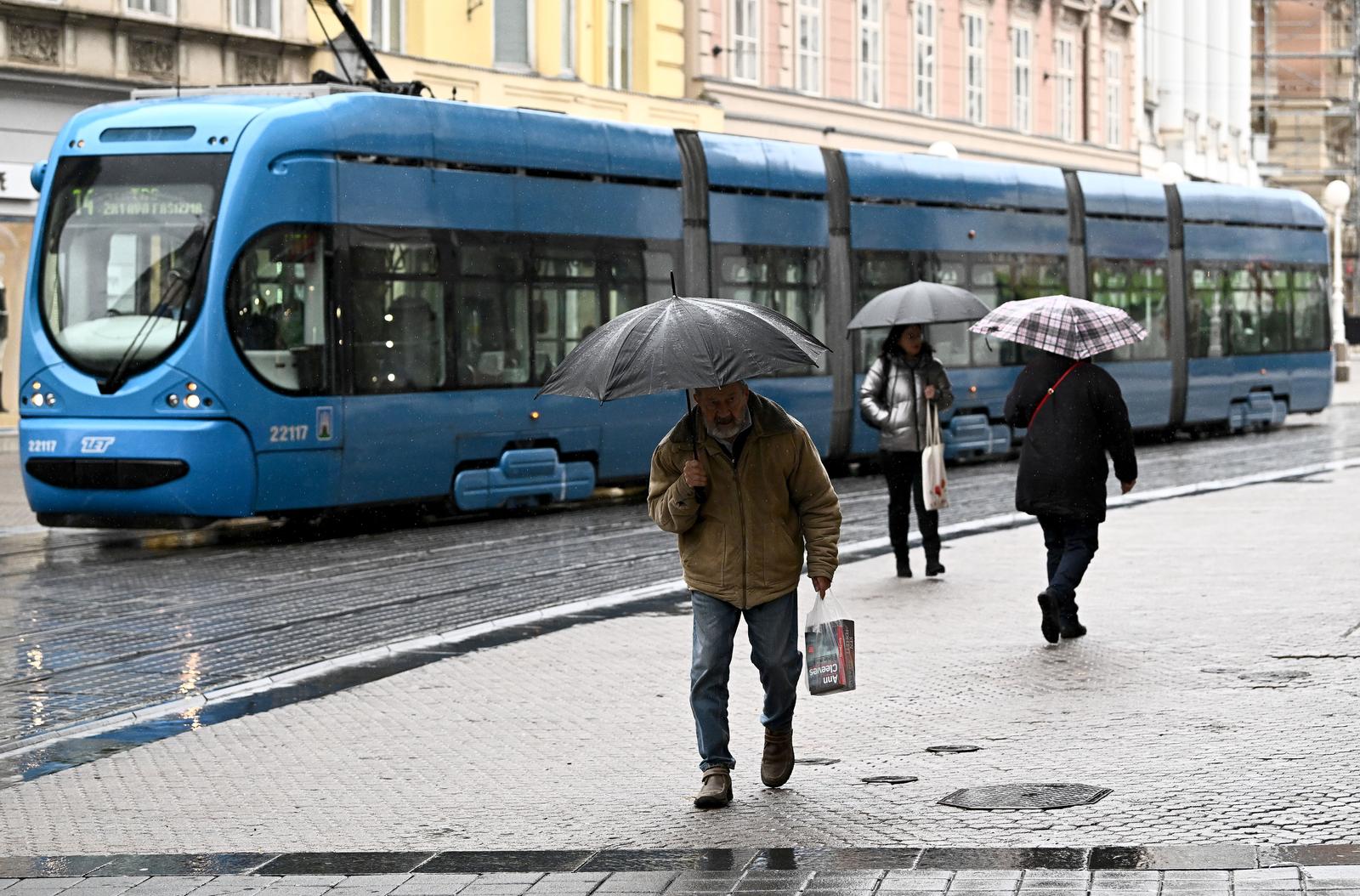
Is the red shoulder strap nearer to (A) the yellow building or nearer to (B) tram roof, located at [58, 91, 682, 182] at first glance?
(B) tram roof, located at [58, 91, 682, 182]

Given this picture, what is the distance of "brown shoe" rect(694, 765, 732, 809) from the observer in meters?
7.18

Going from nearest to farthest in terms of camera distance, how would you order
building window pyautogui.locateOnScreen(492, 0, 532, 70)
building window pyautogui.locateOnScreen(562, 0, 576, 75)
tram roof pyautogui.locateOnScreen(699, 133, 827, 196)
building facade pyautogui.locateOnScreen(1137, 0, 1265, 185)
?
tram roof pyautogui.locateOnScreen(699, 133, 827, 196), building window pyautogui.locateOnScreen(492, 0, 532, 70), building window pyautogui.locateOnScreen(562, 0, 576, 75), building facade pyautogui.locateOnScreen(1137, 0, 1265, 185)

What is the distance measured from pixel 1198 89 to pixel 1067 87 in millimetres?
12703

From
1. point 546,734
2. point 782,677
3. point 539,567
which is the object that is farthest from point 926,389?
point 782,677

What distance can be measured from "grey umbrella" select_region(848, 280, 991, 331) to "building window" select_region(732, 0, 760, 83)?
78.9 ft

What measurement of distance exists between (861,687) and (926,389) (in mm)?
4376

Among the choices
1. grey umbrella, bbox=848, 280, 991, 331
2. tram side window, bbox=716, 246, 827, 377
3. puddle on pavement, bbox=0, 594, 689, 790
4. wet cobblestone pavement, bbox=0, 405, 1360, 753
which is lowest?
puddle on pavement, bbox=0, 594, 689, 790

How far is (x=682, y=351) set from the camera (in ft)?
23.0

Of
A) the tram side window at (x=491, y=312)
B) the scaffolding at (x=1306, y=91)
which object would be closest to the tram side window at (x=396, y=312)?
the tram side window at (x=491, y=312)

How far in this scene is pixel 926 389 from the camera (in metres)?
13.7

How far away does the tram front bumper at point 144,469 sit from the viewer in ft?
52.2

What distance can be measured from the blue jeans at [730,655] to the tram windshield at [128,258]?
9476mm

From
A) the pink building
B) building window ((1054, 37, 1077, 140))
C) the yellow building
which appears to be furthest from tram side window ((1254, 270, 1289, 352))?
building window ((1054, 37, 1077, 140))

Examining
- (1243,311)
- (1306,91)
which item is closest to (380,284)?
(1243,311)
